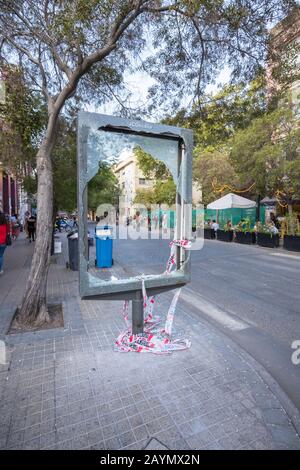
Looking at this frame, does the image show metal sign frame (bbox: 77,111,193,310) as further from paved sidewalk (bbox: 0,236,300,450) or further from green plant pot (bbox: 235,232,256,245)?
green plant pot (bbox: 235,232,256,245)

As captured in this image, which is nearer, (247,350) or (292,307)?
(247,350)

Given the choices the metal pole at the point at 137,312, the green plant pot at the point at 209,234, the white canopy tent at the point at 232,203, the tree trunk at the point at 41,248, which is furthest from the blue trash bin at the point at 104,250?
the green plant pot at the point at 209,234

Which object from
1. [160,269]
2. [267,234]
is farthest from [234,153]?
[160,269]

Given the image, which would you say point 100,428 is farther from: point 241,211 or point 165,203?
point 165,203

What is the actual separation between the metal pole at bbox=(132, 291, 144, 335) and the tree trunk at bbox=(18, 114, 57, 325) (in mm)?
1733

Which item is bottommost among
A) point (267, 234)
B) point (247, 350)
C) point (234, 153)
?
point (247, 350)

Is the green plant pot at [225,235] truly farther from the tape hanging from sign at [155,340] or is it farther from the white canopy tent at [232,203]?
the tape hanging from sign at [155,340]

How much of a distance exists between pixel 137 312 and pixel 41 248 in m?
2.01

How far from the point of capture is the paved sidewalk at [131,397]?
2.10m

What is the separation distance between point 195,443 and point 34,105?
6499mm

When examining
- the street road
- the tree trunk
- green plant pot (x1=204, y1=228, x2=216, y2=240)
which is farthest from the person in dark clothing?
the tree trunk

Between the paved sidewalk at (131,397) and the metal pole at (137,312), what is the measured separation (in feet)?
1.21

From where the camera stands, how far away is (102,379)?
2.82 metres

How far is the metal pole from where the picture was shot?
3.36m
